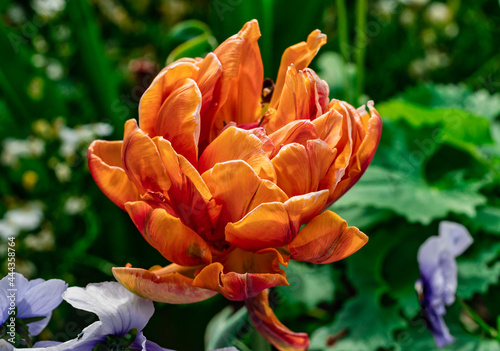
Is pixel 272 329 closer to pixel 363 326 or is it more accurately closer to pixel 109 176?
pixel 109 176

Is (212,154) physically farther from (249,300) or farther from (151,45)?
(151,45)

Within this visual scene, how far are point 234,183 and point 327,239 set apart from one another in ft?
0.15

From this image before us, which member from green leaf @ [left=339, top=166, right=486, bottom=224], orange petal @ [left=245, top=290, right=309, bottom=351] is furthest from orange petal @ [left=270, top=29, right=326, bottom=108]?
green leaf @ [left=339, top=166, right=486, bottom=224]

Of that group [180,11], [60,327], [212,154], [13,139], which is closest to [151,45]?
[180,11]

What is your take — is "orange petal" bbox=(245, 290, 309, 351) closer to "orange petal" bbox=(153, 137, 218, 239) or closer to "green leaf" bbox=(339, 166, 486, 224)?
"orange petal" bbox=(153, 137, 218, 239)

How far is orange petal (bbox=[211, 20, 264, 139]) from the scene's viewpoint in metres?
0.25

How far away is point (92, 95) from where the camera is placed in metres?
0.62

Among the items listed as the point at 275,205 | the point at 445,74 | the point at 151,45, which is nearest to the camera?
the point at 275,205

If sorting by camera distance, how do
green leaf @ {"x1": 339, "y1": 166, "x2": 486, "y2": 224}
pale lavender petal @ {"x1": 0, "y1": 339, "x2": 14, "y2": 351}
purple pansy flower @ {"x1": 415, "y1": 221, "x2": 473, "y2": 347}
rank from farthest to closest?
green leaf @ {"x1": 339, "y1": 166, "x2": 486, "y2": 224}, purple pansy flower @ {"x1": 415, "y1": 221, "x2": 473, "y2": 347}, pale lavender petal @ {"x1": 0, "y1": 339, "x2": 14, "y2": 351}

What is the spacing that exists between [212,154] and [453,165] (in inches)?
17.3

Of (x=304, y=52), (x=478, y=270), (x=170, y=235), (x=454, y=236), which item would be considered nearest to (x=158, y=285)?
(x=170, y=235)

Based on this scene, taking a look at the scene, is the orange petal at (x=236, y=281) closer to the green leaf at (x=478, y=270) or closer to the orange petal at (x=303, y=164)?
the orange petal at (x=303, y=164)

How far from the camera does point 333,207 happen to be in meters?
0.50

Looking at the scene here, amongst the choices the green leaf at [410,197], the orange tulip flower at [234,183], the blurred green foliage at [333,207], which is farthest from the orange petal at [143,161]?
the green leaf at [410,197]
